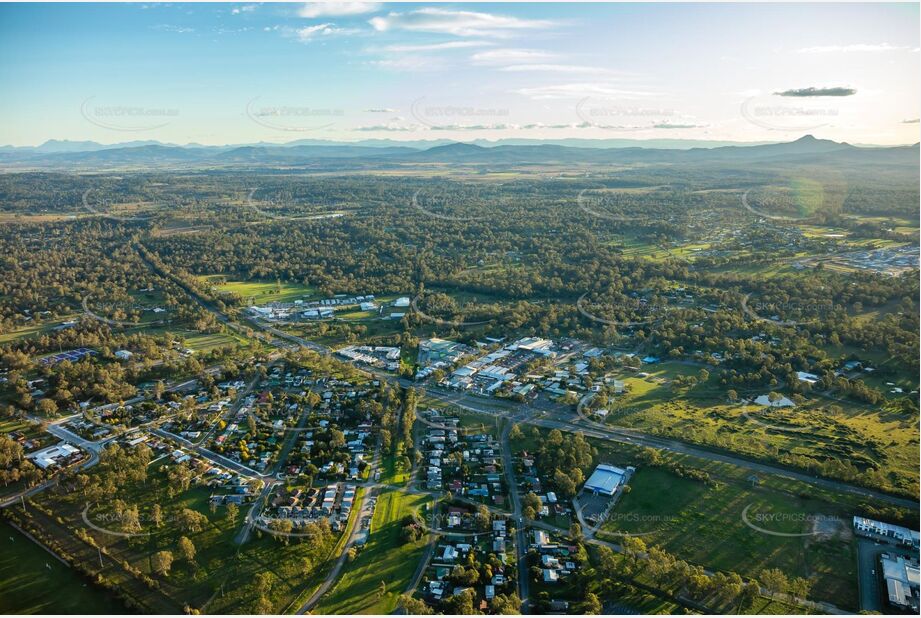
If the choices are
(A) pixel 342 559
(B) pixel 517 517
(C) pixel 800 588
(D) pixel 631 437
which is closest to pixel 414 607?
(A) pixel 342 559

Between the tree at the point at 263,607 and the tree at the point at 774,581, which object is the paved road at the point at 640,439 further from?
the tree at the point at 263,607

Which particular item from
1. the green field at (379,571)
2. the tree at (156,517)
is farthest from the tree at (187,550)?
the green field at (379,571)

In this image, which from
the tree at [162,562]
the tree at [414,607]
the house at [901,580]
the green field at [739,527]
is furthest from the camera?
the green field at [739,527]

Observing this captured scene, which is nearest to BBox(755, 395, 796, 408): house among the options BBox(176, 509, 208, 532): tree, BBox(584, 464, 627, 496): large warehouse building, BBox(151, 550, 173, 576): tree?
BBox(584, 464, 627, 496): large warehouse building

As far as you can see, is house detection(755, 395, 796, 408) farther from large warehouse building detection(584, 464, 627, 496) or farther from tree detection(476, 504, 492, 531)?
tree detection(476, 504, 492, 531)

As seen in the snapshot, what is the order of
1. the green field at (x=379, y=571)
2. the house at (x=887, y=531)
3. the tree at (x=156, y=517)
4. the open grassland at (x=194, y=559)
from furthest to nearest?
the tree at (x=156, y=517), the house at (x=887, y=531), the open grassland at (x=194, y=559), the green field at (x=379, y=571)
